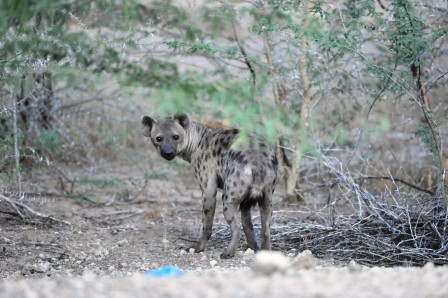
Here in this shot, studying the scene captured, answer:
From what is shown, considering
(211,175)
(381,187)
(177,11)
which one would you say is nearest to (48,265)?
(211,175)

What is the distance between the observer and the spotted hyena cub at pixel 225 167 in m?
5.82

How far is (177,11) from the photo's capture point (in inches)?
306

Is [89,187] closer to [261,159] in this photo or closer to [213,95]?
[261,159]

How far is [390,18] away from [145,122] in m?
2.20

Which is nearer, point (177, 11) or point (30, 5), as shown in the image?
point (30, 5)

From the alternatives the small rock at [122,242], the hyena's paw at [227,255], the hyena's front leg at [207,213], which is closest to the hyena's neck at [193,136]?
the hyena's front leg at [207,213]

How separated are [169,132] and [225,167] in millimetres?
713

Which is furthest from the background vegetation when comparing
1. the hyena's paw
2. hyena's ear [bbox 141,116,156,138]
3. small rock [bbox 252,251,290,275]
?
the hyena's paw

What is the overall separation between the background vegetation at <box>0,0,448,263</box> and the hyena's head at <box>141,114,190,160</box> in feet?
0.58

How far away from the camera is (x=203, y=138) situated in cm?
656

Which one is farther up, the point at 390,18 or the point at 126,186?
the point at 390,18

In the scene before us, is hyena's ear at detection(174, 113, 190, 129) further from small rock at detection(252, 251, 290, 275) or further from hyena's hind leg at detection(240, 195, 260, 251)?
small rock at detection(252, 251, 290, 275)

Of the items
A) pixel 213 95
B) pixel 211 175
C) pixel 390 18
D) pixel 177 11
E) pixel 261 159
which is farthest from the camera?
pixel 177 11

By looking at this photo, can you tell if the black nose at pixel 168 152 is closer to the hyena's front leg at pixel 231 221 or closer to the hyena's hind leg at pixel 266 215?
the hyena's front leg at pixel 231 221
